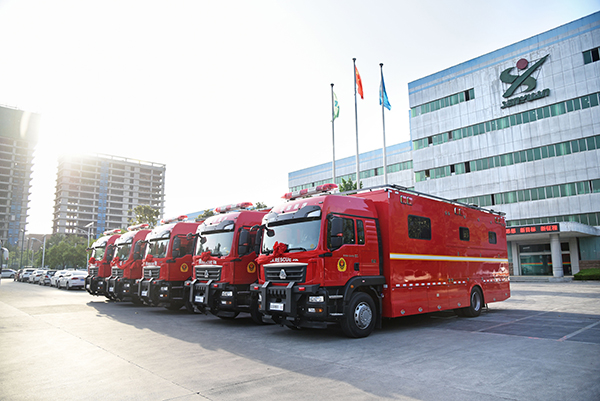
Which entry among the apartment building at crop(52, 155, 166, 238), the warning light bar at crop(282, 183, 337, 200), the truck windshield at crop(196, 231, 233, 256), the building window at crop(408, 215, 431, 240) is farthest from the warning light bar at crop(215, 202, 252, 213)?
the apartment building at crop(52, 155, 166, 238)

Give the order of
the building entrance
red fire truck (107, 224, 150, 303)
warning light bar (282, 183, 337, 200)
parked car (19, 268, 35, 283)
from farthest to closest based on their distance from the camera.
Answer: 1. parked car (19, 268, 35, 283)
2. the building entrance
3. red fire truck (107, 224, 150, 303)
4. warning light bar (282, 183, 337, 200)

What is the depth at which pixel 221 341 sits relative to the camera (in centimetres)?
923

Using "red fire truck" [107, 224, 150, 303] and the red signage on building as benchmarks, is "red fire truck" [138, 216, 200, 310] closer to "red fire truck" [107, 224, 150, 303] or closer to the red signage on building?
"red fire truck" [107, 224, 150, 303]

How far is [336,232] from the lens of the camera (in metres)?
8.98

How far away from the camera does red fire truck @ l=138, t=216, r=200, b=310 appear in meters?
15.0

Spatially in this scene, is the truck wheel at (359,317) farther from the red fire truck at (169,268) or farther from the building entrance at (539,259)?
the building entrance at (539,259)

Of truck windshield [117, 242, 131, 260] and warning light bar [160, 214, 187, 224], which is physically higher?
warning light bar [160, 214, 187, 224]

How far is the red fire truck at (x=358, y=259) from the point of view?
9.06 metres

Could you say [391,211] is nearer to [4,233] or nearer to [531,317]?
[531,317]

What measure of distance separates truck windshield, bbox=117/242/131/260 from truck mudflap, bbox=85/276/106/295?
2206mm

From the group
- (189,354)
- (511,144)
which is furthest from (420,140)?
(189,354)

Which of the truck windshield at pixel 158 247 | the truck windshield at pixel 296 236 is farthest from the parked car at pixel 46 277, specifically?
the truck windshield at pixel 296 236

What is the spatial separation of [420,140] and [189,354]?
4779cm

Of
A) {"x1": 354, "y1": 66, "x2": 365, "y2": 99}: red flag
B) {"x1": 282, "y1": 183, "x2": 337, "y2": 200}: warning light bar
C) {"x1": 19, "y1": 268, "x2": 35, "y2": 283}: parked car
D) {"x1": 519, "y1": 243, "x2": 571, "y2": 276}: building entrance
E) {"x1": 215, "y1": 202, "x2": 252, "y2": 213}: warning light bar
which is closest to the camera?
{"x1": 282, "y1": 183, "x2": 337, "y2": 200}: warning light bar
